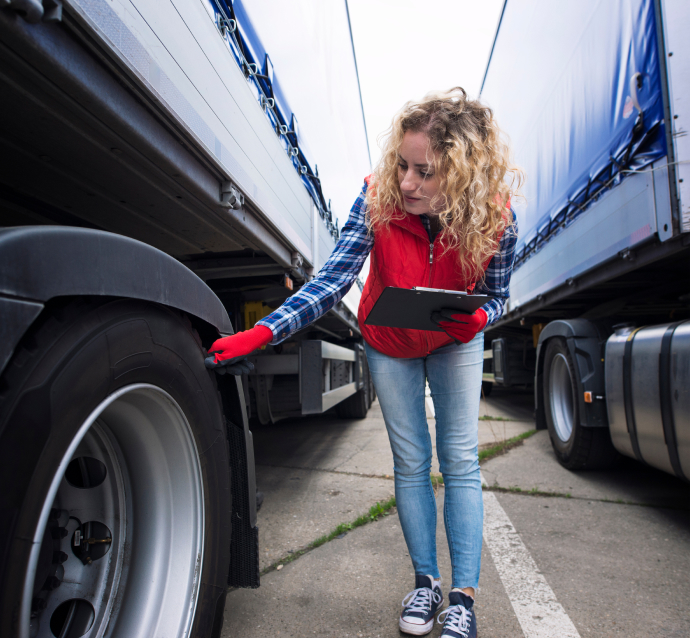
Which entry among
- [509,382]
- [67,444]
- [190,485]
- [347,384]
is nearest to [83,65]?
[67,444]

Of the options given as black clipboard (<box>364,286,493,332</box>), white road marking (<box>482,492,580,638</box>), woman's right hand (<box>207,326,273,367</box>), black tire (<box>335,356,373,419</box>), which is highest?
black clipboard (<box>364,286,493,332</box>)

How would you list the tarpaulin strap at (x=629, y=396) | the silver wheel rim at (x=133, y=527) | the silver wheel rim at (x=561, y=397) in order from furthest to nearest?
the silver wheel rim at (x=561, y=397) < the tarpaulin strap at (x=629, y=396) < the silver wheel rim at (x=133, y=527)

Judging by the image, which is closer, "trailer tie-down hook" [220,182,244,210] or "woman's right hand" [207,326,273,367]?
"woman's right hand" [207,326,273,367]

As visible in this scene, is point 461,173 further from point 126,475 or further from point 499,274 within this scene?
point 126,475

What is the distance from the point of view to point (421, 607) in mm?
1550

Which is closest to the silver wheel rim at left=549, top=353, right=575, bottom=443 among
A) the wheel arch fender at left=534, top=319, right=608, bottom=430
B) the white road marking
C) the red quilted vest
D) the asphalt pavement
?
the wheel arch fender at left=534, top=319, right=608, bottom=430

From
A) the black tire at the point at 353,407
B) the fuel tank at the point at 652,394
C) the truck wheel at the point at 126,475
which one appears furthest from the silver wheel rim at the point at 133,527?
the black tire at the point at 353,407

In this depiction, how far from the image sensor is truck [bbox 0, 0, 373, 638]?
2.40 ft

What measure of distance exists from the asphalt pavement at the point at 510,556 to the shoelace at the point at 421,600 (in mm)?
82

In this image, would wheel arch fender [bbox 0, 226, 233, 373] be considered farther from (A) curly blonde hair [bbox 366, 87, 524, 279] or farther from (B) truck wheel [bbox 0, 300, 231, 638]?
(A) curly blonde hair [bbox 366, 87, 524, 279]

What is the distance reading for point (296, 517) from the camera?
2594 millimetres

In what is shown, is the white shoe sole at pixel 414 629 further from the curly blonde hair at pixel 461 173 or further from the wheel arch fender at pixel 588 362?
the wheel arch fender at pixel 588 362

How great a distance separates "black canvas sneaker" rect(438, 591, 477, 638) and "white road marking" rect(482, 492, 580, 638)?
0.19 m

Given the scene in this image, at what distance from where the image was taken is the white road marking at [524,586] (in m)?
1.56
